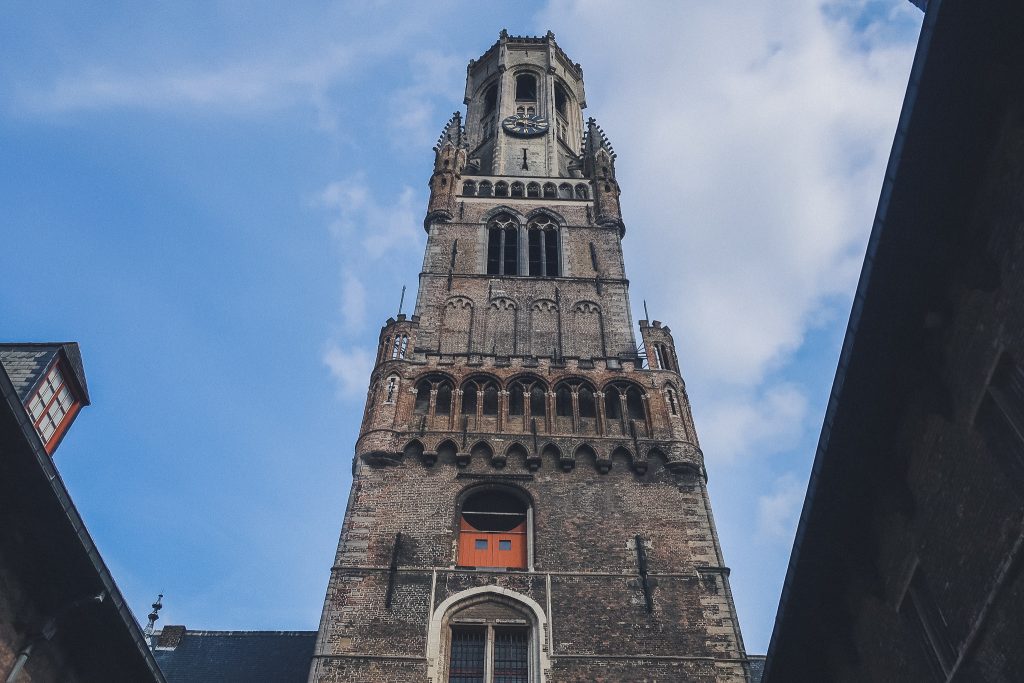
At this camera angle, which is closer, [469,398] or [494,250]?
[469,398]

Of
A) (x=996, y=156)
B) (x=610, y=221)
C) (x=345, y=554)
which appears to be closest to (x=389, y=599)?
(x=345, y=554)

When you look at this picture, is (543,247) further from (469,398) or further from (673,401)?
(673,401)

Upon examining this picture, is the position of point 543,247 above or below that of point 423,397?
above

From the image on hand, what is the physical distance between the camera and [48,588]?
41.3ft

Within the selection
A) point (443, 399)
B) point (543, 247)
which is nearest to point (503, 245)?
point (543, 247)

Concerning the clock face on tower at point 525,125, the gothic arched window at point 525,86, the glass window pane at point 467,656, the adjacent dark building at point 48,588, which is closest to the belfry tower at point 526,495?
the glass window pane at point 467,656

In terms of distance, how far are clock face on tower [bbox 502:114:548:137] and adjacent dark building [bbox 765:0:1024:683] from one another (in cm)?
3579

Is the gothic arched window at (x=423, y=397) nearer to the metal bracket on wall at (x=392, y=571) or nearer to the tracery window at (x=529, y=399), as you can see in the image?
the tracery window at (x=529, y=399)

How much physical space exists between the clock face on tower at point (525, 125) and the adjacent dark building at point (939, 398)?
35793 mm

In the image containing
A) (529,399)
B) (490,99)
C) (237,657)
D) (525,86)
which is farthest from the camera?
(525,86)

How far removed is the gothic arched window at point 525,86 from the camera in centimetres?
5244

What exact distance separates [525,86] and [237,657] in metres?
38.5

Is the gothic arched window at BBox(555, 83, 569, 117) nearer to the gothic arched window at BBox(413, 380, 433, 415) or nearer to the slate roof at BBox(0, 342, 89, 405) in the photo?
the gothic arched window at BBox(413, 380, 433, 415)

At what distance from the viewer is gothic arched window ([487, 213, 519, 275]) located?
34412 mm
